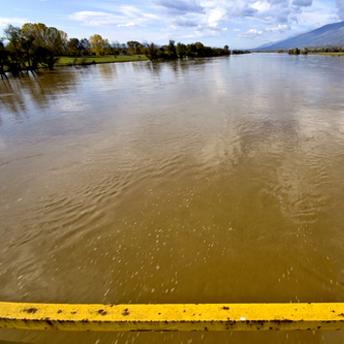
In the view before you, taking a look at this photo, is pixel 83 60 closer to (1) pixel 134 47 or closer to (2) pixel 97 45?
(2) pixel 97 45

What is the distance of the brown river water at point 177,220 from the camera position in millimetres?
2836

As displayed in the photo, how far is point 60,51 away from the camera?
80.5m

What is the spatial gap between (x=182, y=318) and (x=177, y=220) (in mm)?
2343

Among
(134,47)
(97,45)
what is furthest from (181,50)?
(97,45)

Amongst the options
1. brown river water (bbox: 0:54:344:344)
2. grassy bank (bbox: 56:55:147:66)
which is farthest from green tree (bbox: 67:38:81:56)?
brown river water (bbox: 0:54:344:344)

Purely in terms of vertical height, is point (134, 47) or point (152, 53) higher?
point (134, 47)

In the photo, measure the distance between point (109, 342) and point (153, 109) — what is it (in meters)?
10.6

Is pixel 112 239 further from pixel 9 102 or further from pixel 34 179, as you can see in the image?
pixel 9 102

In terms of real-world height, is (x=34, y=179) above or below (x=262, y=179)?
above

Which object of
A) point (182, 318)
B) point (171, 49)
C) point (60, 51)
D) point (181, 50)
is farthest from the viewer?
point (181, 50)

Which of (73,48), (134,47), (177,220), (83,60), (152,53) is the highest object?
(73,48)

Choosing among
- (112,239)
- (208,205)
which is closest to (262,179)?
(208,205)

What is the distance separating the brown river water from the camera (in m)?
2.84

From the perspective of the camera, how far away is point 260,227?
3.70 meters
